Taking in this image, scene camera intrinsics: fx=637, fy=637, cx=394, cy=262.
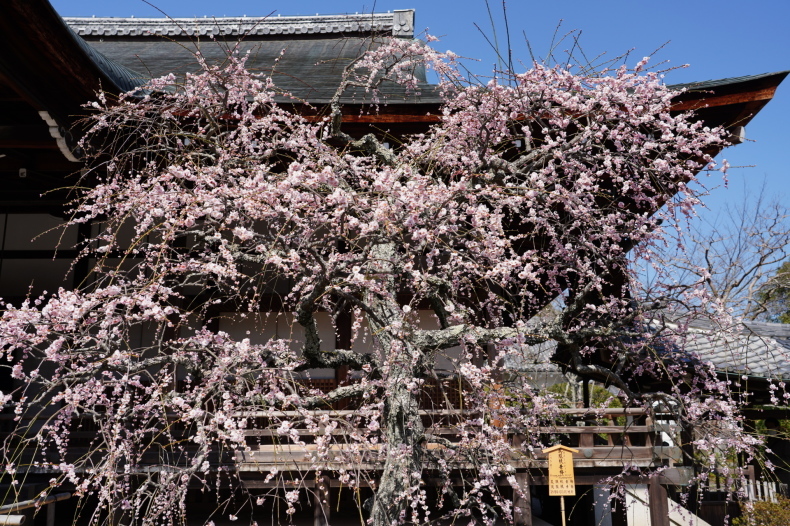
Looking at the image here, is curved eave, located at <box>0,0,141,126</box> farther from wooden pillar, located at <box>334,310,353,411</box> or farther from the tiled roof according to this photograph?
the tiled roof

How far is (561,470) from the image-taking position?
582 cm

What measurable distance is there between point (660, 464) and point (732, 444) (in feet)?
6.17

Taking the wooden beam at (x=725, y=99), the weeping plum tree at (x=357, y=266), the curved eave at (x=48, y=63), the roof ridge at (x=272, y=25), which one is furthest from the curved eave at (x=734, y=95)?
the roof ridge at (x=272, y=25)

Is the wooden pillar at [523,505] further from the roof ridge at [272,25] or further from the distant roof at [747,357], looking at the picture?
the roof ridge at [272,25]

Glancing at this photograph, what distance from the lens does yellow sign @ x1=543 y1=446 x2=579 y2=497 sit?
577 cm

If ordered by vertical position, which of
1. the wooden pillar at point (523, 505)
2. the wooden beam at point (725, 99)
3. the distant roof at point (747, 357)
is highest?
the wooden beam at point (725, 99)

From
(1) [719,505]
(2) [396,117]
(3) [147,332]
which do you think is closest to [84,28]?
(3) [147,332]

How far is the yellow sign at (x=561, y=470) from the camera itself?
5.77 metres

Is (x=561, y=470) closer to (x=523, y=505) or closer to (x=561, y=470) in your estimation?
(x=561, y=470)

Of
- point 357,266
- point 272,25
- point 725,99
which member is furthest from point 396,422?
point 272,25

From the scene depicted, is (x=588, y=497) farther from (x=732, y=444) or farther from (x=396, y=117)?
(x=396, y=117)

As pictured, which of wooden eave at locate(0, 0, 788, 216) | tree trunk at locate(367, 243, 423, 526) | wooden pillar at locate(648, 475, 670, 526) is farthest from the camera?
wooden pillar at locate(648, 475, 670, 526)

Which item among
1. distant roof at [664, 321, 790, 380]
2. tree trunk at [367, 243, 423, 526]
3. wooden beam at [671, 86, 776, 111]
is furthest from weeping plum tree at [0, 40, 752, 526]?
distant roof at [664, 321, 790, 380]

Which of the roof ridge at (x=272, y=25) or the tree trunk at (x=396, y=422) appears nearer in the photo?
the tree trunk at (x=396, y=422)
